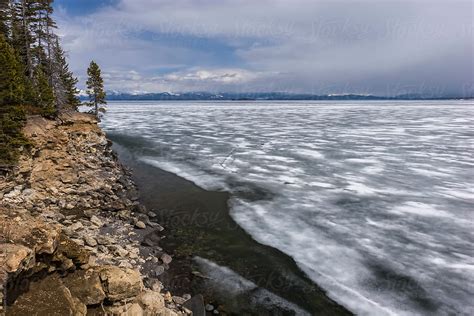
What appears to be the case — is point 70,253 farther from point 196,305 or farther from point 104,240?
Answer: point 104,240

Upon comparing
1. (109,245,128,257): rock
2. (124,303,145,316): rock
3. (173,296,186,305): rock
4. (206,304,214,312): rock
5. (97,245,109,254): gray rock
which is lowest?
(206,304,214,312): rock

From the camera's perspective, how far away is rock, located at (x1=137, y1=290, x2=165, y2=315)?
732 cm

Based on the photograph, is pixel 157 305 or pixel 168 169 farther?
pixel 168 169

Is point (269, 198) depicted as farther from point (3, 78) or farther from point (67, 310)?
point (3, 78)

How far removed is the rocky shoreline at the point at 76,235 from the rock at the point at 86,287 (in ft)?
0.07

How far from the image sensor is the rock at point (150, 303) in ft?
24.0

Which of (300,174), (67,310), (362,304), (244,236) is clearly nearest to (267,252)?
(244,236)

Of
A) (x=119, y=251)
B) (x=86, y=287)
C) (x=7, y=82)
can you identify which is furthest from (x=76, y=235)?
(x=7, y=82)

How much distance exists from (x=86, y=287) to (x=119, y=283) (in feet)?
2.18

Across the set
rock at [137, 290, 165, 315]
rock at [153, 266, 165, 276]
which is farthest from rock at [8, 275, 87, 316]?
rock at [153, 266, 165, 276]

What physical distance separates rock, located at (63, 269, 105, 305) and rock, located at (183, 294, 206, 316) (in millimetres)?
3016

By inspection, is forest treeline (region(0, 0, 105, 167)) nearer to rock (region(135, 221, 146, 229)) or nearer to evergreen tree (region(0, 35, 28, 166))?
evergreen tree (region(0, 35, 28, 166))

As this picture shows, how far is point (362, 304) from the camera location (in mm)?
9828

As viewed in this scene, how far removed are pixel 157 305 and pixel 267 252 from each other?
6323 mm
